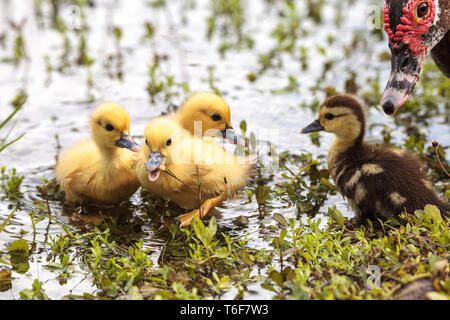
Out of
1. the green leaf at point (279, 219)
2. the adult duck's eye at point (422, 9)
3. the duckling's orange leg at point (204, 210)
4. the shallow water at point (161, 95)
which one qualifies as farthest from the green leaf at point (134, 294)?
the adult duck's eye at point (422, 9)

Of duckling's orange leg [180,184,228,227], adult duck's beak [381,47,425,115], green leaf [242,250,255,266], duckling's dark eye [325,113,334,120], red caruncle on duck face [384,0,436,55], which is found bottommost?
green leaf [242,250,255,266]

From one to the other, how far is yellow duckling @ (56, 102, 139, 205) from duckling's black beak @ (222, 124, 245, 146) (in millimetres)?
679

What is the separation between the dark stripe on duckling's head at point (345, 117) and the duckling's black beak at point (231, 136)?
2.04 ft

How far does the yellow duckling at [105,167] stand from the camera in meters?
4.07

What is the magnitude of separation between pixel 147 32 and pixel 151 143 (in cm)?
382

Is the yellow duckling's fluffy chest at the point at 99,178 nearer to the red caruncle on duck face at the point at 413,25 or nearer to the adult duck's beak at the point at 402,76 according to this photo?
the adult duck's beak at the point at 402,76

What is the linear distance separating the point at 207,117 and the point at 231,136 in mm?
218

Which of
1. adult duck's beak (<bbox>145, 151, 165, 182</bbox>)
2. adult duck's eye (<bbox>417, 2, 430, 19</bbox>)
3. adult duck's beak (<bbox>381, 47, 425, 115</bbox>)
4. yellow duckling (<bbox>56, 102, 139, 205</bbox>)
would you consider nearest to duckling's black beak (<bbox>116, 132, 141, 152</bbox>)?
yellow duckling (<bbox>56, 102, 139, 205</bbox>)

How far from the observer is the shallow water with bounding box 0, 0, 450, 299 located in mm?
4016

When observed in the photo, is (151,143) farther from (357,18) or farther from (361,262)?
(357,18)

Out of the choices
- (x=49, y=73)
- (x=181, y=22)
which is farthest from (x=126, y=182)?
(x=181, y=22)

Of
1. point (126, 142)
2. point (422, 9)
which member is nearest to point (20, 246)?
point (126, 142)

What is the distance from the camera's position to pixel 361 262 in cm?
321

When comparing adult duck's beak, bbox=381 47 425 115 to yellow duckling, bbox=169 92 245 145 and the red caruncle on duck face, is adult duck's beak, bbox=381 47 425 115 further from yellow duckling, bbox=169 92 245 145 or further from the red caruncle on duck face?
yellow duckling, bbox=169 92 245 145
